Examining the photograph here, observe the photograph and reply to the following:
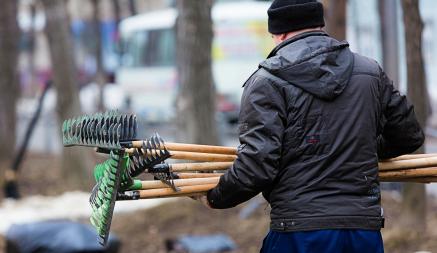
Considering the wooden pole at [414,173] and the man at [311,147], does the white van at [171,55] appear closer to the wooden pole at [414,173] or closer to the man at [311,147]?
the wooden pole at [414,173]

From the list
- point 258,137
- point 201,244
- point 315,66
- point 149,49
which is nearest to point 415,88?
point 201,244

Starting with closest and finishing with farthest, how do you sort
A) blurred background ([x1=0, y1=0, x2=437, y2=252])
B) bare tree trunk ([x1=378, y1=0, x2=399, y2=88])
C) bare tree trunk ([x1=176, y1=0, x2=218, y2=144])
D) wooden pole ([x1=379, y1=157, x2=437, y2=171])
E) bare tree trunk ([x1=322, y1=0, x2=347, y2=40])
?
1. wooden pole ([x1=379, y1=157, x2=437, y2=171])
2. blurred background ([x1=0, y1=0, x2=437, y2=252])
3. bare tree trunk ([x1=322, y1=0, x2=347, y2=40])
4. bare tree trunk ([x1=176, y1=0, x2=218, y2=144])
5. bare tree trunk ([x1=378, y1=0, x2=399, y2=88])

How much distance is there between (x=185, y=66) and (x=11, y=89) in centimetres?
523

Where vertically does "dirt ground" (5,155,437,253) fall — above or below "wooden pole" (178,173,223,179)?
below

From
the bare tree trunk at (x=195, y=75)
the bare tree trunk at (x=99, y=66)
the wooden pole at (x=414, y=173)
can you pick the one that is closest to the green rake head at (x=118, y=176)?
the wooden pole at (x=414, y=173)

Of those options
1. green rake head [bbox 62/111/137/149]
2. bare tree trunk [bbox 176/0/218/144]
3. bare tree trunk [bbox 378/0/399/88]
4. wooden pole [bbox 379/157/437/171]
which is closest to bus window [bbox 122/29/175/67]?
bare tree trunk [bbox 378/0/399/88]

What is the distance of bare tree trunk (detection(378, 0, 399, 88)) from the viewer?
11254 mm

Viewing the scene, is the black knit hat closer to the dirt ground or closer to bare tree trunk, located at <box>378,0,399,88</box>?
the dirt ground

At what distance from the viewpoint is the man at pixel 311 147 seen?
3.46m

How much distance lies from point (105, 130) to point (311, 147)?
849 millimetres

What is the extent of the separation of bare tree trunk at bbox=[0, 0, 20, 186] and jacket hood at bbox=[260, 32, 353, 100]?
34.9 ft

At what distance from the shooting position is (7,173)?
1295 cm

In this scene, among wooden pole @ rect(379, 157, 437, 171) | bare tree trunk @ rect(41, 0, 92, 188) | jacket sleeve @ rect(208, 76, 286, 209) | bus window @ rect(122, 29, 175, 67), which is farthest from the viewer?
bus window @ rect(122, 29, 175, 67)

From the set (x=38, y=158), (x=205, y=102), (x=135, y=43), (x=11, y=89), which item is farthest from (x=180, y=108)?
(x=135, y=43)
